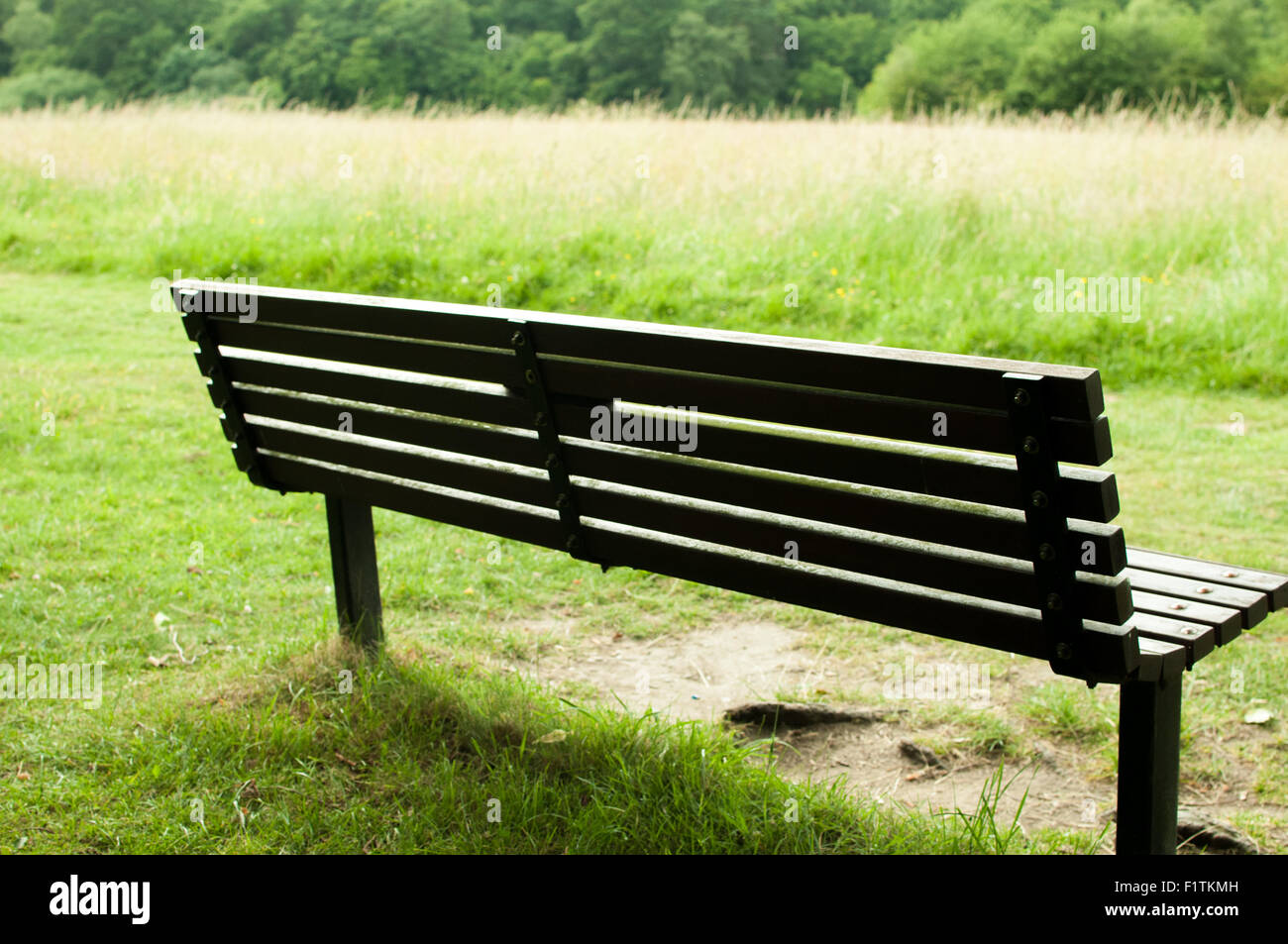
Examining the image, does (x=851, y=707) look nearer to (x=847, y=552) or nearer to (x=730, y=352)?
(x=847, y=552)

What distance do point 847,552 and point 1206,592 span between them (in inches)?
30.2

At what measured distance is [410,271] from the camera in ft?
30.2

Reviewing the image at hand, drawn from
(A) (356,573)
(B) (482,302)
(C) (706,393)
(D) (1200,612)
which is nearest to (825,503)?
(C) (706,393)

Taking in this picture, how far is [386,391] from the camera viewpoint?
2.92 meters

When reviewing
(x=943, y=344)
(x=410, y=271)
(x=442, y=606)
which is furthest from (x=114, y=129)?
(x=442, y=606)

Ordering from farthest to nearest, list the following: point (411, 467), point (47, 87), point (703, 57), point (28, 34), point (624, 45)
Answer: point (28, 34) < point (47, 87) < point (624, 45) < point (703, 57) < point (411, 467)

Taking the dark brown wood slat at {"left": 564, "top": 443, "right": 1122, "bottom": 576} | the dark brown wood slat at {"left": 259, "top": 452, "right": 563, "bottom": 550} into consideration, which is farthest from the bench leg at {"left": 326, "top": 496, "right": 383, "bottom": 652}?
the dark brown wood slat at {"left": 564, "top": 443, "right": 1122, "bottom": 576}

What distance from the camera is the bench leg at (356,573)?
11.2ft

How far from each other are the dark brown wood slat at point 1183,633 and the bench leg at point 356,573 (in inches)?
81.0

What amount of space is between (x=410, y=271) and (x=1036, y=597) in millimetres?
7726

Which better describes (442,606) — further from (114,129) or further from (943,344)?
(114,129)

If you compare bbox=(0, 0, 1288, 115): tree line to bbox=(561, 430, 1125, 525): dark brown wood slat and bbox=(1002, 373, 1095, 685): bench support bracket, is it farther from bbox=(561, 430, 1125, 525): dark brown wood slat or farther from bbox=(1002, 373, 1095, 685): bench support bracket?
bbox=(1002, 373, 1095, 685): bench support bracket

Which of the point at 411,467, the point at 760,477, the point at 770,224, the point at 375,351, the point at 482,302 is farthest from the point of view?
the point at 770,224

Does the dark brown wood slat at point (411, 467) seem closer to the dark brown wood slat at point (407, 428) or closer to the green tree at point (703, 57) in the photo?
the dark brown wood slat at point (407, 428)
